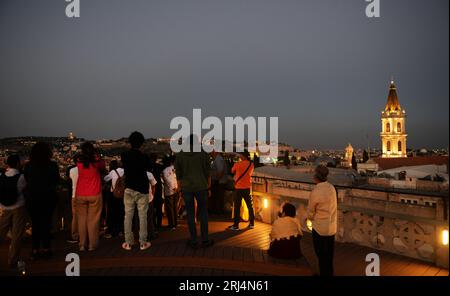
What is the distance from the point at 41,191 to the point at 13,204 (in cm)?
47

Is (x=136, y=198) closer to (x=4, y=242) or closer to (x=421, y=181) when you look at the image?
(x=4, y=242)

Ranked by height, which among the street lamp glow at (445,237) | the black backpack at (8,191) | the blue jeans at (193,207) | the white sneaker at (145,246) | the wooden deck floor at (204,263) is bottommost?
the wooden deck floor at (204,263)

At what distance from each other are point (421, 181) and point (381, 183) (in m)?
9.56

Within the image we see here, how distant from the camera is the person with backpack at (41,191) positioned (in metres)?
5.51

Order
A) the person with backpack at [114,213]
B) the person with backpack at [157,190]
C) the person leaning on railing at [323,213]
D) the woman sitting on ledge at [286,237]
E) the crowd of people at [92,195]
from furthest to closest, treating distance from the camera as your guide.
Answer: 1. the person with backpack at [157,190]
2. the person with backpack at [114,213]
3. the woman sitting on ledge at [286,237]
4. the crowd of people at [92,195]
5. the person leaning on railing at [323,213]

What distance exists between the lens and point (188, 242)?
6.20 m

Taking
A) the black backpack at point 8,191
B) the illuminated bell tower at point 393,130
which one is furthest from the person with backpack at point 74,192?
the illuminated bell tower at point 393,130

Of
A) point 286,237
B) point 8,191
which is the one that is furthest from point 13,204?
point 286,237

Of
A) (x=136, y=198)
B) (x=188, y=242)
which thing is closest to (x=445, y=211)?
(x=188, y=242)

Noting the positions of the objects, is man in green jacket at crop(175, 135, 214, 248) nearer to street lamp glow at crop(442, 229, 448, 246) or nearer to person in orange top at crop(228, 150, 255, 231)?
person in orange top at crop(228, 150, 255, 231)

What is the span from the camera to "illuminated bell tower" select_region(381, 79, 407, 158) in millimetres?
103375

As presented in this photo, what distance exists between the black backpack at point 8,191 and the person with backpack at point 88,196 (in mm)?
965

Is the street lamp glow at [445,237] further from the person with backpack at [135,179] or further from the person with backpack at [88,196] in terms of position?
the person with backpack at [88,196]

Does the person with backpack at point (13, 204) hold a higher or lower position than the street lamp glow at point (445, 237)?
higher
